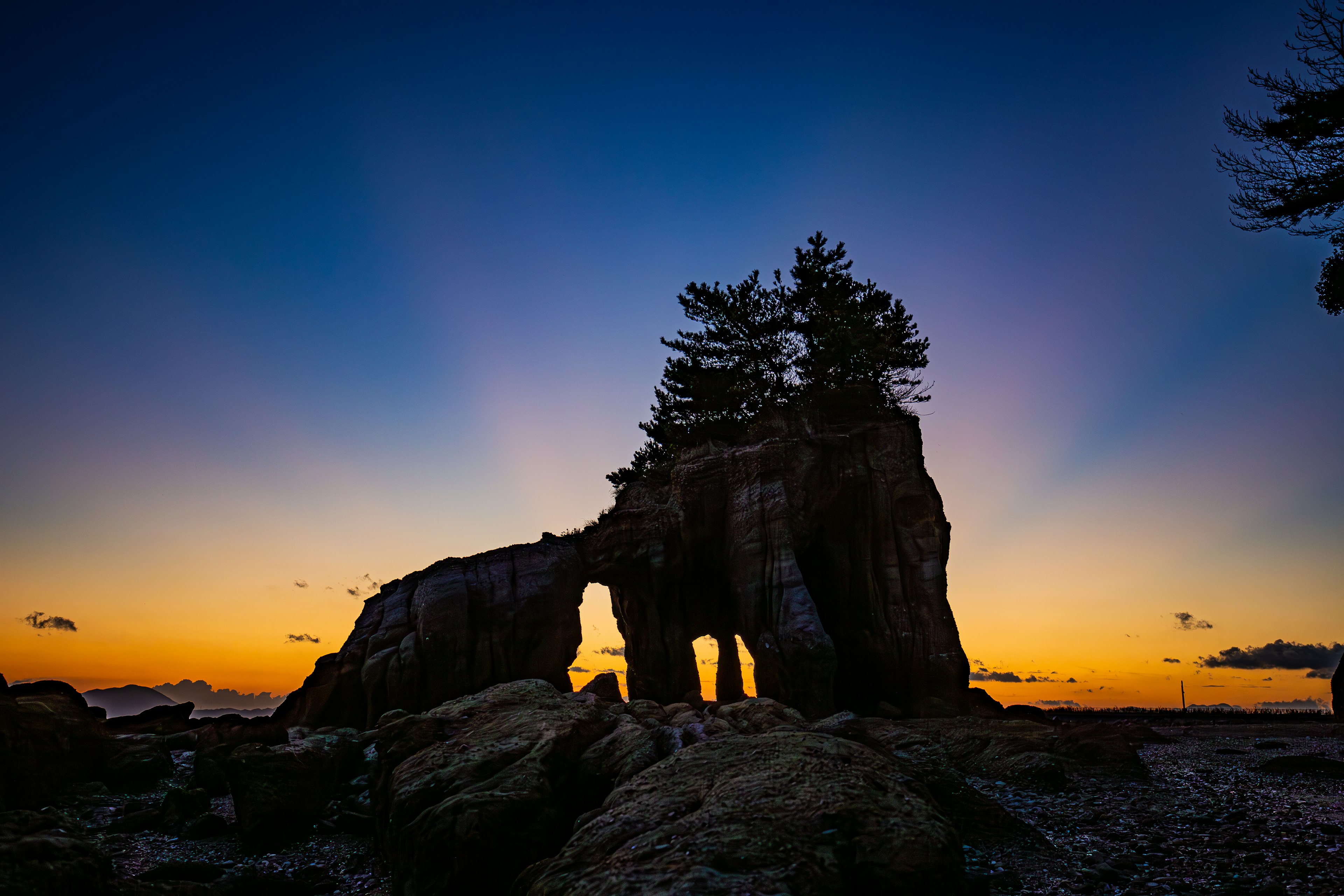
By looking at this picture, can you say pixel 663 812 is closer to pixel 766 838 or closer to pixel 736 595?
pixel 766 838

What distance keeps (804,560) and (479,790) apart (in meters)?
25.1

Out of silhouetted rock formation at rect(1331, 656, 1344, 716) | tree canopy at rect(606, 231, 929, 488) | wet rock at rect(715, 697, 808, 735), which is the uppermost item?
tree canopy at rect(606, 231, 929, 488)

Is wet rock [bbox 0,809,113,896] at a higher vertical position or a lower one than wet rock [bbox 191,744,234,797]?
higher

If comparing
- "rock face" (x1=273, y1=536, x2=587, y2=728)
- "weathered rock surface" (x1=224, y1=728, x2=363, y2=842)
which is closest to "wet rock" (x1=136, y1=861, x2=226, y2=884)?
"weathered rock surface" (x1=224, y1=728, x2=363, y2=842)

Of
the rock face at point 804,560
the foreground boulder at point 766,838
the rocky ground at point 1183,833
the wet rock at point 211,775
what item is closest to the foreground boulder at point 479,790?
the foreground boulder at point 766,838

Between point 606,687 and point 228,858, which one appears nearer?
point 228,858

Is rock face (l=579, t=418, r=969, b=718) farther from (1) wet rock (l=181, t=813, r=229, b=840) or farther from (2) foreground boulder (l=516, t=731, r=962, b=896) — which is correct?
(2) foreground boulder (l=516, t=731, r=962, b=896)

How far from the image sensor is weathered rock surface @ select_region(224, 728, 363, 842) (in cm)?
1437

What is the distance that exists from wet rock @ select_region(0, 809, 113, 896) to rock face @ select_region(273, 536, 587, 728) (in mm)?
18539

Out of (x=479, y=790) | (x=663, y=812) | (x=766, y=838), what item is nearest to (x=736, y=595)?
(x=479, y=790)

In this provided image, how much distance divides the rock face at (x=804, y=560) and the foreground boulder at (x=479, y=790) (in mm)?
16147

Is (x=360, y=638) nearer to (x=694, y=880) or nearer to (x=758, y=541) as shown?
(x=758, y=541)

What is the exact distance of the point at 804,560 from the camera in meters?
34.7

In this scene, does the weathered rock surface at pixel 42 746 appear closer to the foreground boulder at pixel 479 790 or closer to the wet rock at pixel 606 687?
the foreground boulder at pixel 479 790
